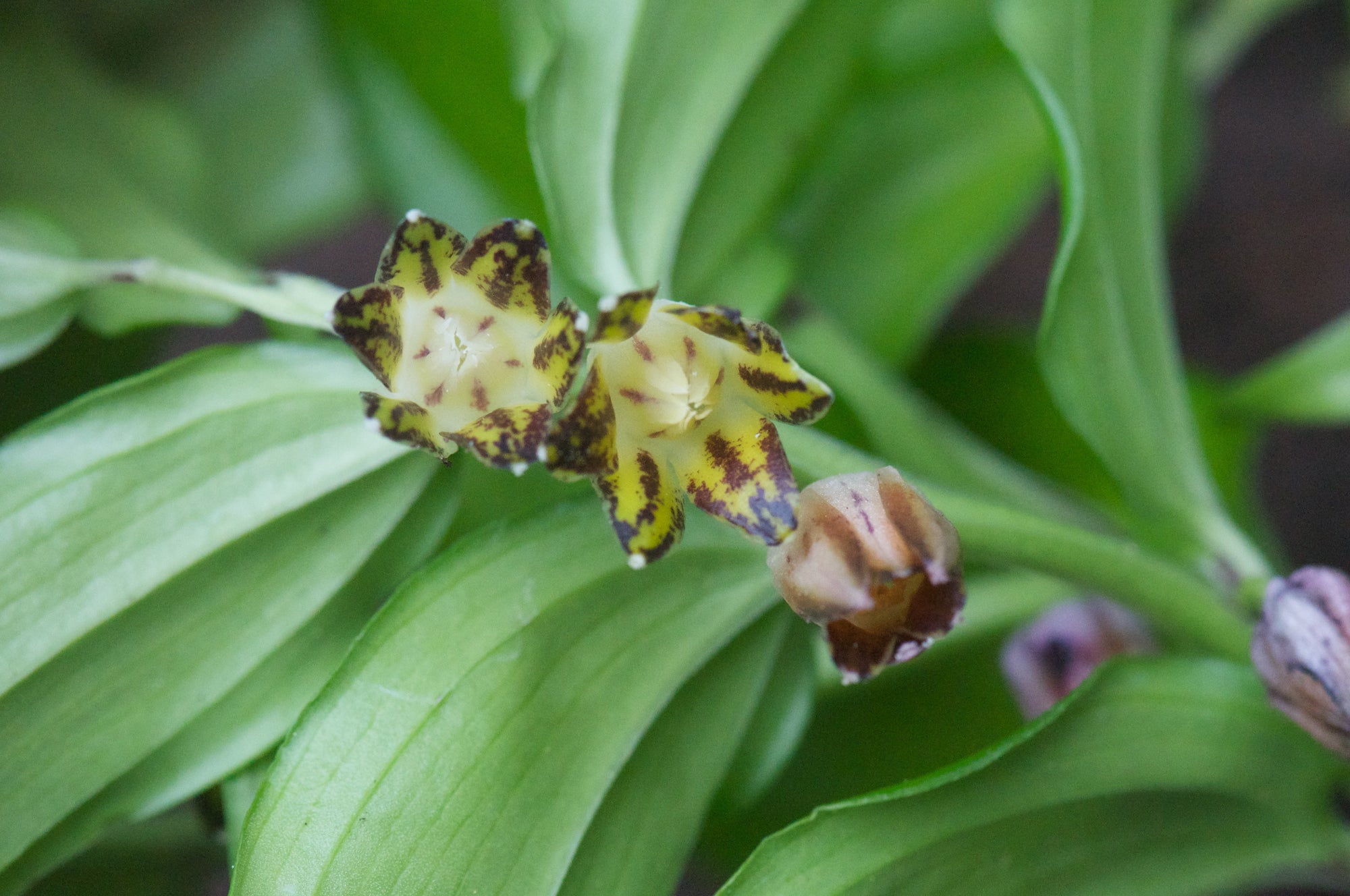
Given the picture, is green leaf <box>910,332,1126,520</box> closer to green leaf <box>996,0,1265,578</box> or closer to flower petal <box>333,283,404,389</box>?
green leaf <box>996,0,1265,578</box>

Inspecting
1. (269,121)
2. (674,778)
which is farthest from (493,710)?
(269,121)

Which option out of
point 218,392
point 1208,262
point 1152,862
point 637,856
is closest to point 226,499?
point 218,392

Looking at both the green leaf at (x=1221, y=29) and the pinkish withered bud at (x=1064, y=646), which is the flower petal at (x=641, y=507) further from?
the green leaf at (x=1221, y=29)

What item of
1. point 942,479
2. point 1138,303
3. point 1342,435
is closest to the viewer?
point 1138,303

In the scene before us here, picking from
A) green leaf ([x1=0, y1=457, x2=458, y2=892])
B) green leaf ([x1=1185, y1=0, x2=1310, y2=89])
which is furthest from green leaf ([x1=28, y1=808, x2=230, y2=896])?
green leaf ([x1=1185, y1=0, x2=1310, y2=89])

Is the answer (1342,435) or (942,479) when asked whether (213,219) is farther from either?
(1342,435)
